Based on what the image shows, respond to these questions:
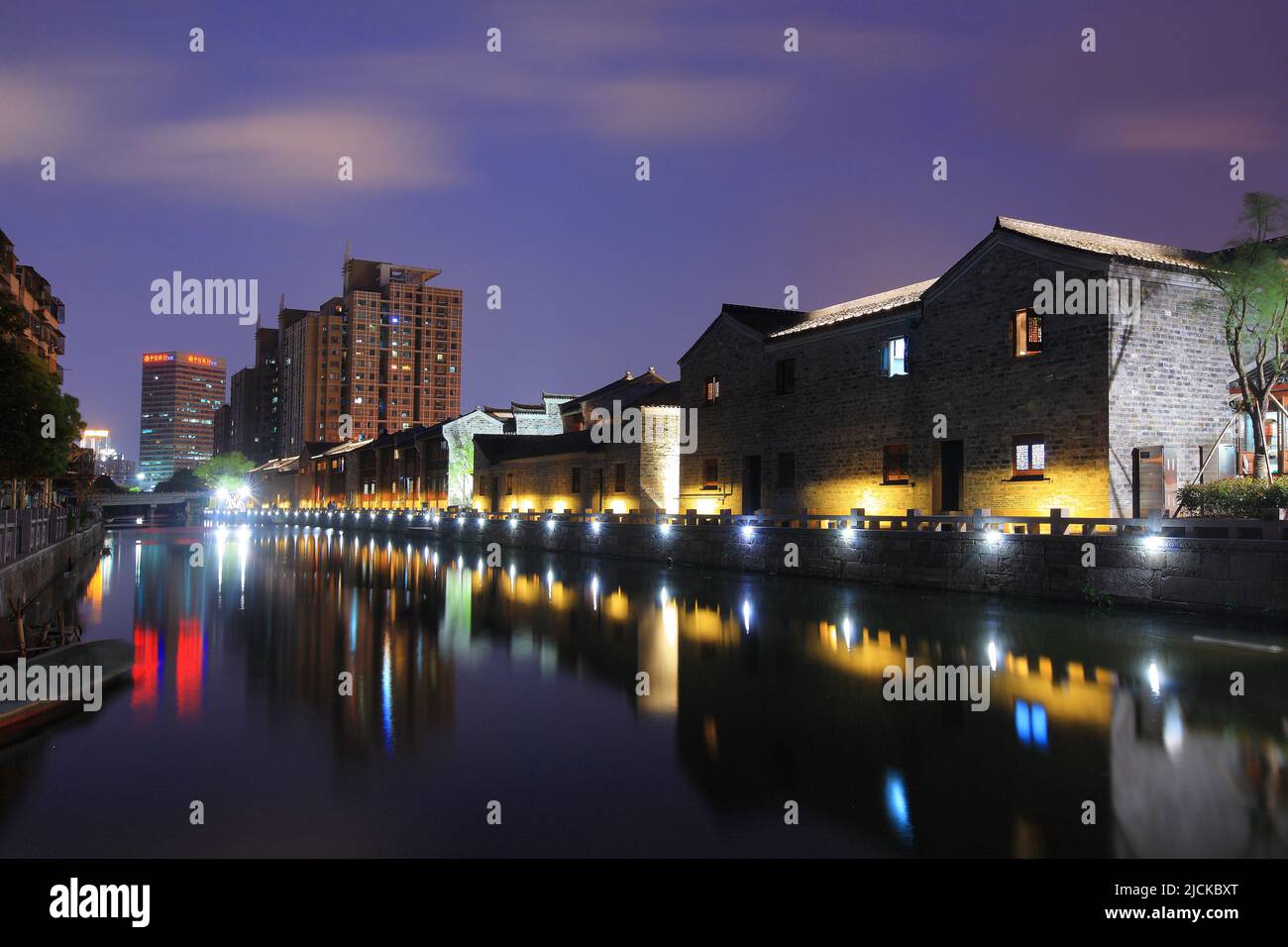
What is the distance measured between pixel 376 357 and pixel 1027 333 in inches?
5495

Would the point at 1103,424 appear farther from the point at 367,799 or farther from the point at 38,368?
the point at 38,368

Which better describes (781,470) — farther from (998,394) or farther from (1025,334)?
(1025,334)

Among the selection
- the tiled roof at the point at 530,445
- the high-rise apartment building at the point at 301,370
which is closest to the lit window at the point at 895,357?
the tiled roof at the point at 530,445

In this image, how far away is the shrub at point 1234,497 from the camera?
642 inches

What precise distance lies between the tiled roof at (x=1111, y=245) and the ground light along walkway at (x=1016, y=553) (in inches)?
260

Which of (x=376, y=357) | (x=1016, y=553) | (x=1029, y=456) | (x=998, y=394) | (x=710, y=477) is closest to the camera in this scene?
(x=1016, y=553)

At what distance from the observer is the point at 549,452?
46.8 meters

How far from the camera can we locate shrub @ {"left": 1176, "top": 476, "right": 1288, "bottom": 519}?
53.5 ft

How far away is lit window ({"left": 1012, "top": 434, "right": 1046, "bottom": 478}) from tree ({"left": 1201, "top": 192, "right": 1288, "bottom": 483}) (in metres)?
4.45

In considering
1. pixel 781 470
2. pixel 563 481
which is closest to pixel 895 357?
pixel 781 470

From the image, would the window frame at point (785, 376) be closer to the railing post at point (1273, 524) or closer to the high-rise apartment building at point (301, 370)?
the railing post at point (1273, 524)

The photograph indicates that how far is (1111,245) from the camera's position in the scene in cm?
2273
